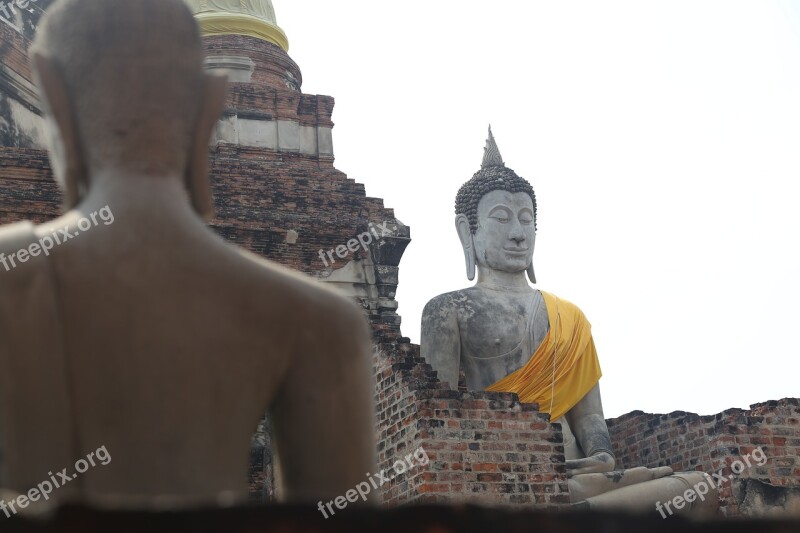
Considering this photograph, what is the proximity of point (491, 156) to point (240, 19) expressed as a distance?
8108 mm

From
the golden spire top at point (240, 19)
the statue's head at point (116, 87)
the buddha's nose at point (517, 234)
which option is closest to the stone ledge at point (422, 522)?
the statue's head at point (116, 87)

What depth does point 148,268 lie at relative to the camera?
7.79ft

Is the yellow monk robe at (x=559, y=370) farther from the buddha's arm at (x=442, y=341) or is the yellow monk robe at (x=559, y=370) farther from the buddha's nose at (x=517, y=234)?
the buddha's nose at (x=517, y=234)

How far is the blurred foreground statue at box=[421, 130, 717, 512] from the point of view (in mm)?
9562

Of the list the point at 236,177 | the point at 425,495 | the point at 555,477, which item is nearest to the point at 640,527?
the point at 425,495

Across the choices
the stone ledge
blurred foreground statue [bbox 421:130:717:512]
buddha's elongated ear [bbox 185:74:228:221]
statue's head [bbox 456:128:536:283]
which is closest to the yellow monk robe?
blurred foreground statue [bbox 421:130:717:512]

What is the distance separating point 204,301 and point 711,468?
23.7 ft

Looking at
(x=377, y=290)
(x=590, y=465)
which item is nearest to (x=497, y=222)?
(x=590, y=465)

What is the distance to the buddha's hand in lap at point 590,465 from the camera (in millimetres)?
8867

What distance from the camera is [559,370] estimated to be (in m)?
9.74

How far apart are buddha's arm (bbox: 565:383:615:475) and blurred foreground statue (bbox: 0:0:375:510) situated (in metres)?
6.71

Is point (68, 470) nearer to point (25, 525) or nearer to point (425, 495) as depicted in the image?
point (25, 525)

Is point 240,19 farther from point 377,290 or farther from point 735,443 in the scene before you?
point 735,443

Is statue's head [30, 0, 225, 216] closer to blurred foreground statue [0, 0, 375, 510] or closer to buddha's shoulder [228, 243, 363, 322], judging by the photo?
blurred foreground statue [0, 0, 375, 510]
